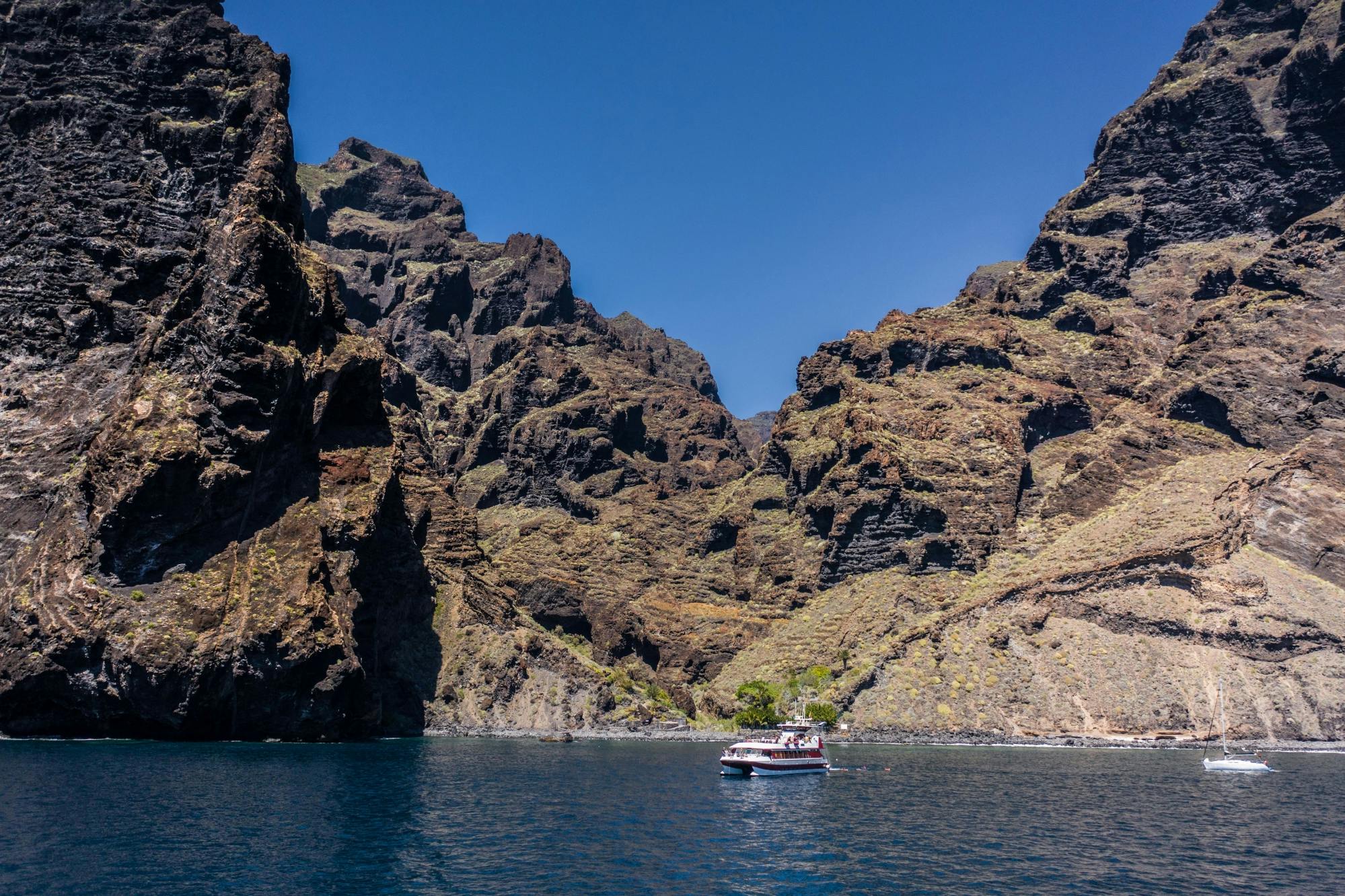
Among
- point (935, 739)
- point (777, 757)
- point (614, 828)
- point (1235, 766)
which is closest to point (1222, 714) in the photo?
point (1235, 766)

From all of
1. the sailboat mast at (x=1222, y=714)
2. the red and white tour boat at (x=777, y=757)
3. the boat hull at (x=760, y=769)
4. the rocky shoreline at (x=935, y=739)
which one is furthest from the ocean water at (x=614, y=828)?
the rocky shoreline at (x=935, y=739)

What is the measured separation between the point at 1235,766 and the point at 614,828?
290 ft

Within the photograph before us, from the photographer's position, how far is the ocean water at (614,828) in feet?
174

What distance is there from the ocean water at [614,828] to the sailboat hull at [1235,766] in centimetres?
672

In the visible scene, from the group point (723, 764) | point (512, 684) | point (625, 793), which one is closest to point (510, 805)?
point (625, 793)

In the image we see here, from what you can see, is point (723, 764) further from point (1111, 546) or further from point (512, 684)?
point (1111, 546)

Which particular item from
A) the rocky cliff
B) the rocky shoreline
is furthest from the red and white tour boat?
the rocky shoreline

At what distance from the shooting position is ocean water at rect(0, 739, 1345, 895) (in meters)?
52.9

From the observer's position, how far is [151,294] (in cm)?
15162

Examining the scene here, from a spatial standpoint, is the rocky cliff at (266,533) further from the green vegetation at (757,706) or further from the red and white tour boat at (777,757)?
the red and white tour boat at (777,757)

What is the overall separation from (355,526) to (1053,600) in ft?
386

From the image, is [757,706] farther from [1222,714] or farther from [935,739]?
[1222,714]

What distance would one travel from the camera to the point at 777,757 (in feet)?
371

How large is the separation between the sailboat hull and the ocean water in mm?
6720
